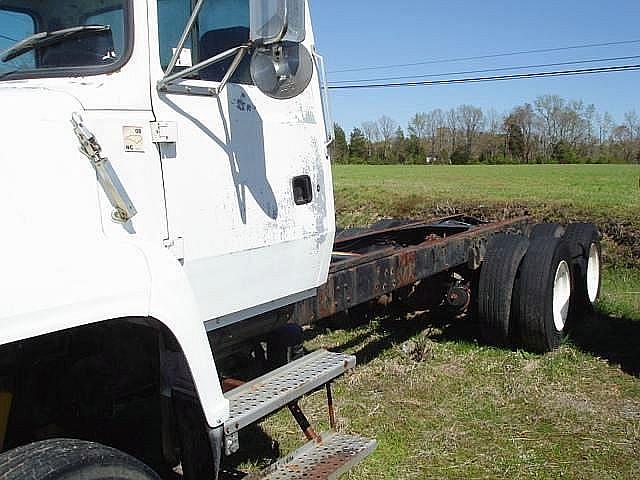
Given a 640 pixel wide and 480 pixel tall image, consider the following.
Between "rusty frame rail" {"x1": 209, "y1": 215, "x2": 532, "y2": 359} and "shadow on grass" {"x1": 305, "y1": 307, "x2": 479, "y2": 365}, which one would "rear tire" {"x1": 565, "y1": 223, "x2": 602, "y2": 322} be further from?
"shadow on grass" {"x1": 305, "y1": 307, "x2": 479, "y2": 365}

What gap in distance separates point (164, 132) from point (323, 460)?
153 centimetres

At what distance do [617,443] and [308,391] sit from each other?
2.25 metres

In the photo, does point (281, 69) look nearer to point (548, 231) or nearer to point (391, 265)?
point (391, 265)

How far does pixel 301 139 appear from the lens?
125 inches

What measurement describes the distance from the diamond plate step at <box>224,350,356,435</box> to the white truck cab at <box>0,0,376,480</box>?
6.2 inches

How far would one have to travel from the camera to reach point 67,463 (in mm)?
1935

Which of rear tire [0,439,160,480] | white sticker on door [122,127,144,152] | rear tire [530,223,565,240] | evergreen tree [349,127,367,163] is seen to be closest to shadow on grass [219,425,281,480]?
rear tire [0,439,160,480]

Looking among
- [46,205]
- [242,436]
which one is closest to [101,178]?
[46,205]

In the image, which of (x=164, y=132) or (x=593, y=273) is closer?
(x=164, y=132)

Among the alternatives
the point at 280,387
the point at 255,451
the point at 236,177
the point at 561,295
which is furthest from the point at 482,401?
the point at 236,177

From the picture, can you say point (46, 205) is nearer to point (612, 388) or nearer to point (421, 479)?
point (421, 479)

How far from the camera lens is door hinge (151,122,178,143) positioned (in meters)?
2.48

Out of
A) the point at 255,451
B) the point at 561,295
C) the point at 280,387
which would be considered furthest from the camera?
the point at 561,295

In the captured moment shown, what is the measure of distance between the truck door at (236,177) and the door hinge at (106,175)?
21 cm
